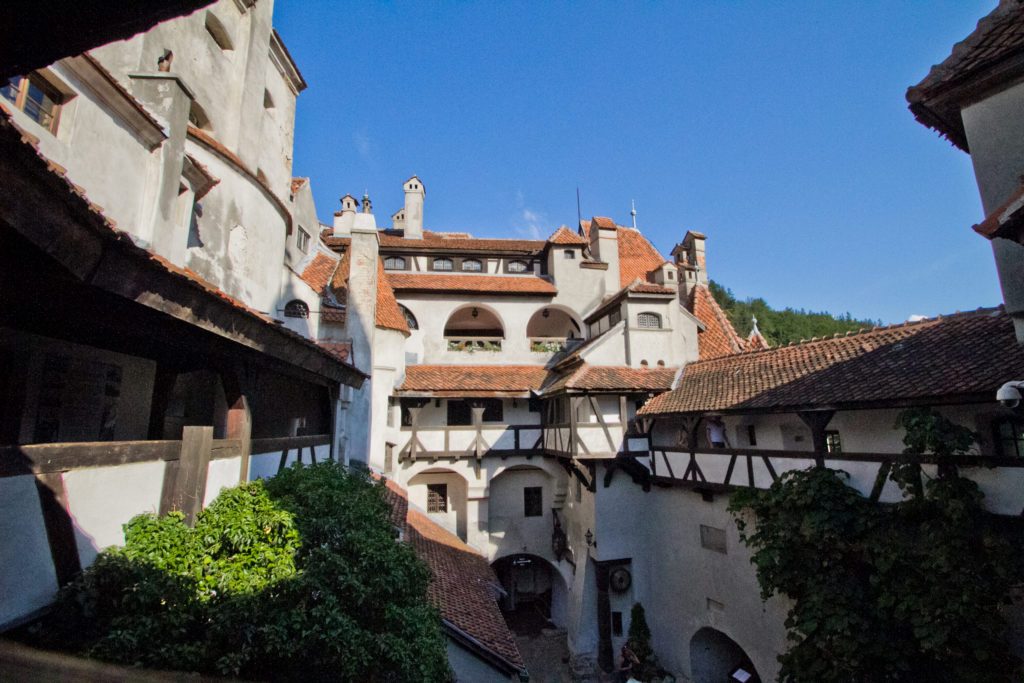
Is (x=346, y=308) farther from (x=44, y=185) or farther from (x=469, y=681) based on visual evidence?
(x=44, y=185)

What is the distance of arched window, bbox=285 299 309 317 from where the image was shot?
568 inches

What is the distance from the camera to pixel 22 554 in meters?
2.85

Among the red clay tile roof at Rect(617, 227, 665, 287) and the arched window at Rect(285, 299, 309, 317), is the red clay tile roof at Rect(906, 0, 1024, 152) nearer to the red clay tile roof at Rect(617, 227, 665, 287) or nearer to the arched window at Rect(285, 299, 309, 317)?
the arched window at Rect(285, 299, 309, 317)

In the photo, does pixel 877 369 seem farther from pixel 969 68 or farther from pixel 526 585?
pixel 526 585

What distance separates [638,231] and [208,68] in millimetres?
20523

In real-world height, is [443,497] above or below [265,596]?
below

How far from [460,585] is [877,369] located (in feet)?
31.7

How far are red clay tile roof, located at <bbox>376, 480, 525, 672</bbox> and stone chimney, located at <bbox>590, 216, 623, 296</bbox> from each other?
41.7ft

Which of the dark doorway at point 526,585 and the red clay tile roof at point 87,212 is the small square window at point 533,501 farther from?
the red clay tile roof at point 87,212

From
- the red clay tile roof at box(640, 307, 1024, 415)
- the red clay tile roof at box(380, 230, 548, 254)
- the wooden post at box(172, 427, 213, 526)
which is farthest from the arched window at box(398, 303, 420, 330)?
the wooden post at box(172, 427, 213, 526)

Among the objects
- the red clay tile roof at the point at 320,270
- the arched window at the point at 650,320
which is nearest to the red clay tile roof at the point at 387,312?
the red clay tile roof at the point at 320,270

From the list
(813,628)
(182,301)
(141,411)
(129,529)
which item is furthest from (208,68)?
(813,628)

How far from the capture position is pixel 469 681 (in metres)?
8.25

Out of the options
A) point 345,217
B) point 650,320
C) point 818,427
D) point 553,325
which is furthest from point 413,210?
point 818,427
